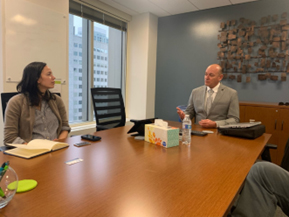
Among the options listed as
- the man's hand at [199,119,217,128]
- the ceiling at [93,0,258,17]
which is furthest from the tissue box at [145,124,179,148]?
the ceiling at [93,0,258,17]

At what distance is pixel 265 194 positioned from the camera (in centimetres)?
99

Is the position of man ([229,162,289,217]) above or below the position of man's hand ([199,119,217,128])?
below

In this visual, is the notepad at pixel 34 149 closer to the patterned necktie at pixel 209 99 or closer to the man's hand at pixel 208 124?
the man's hand at pixel 208 124

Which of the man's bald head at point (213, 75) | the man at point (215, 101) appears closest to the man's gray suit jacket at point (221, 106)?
the man at point (215, 101)

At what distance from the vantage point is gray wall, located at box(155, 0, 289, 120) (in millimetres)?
3562

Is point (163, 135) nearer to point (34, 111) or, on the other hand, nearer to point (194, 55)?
point (34, 111)

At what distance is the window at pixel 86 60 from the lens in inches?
151

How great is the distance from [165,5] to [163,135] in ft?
10.5

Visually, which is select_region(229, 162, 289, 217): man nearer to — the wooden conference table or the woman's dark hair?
the wooden conference table

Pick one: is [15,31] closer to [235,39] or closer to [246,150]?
[246,150]

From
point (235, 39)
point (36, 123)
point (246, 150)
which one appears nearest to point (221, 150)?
point (246, 150)

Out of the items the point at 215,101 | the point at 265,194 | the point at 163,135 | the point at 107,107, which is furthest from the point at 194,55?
the point at 265,194

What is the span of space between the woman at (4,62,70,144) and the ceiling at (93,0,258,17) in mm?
2470

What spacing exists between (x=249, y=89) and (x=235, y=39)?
89 centimetres
